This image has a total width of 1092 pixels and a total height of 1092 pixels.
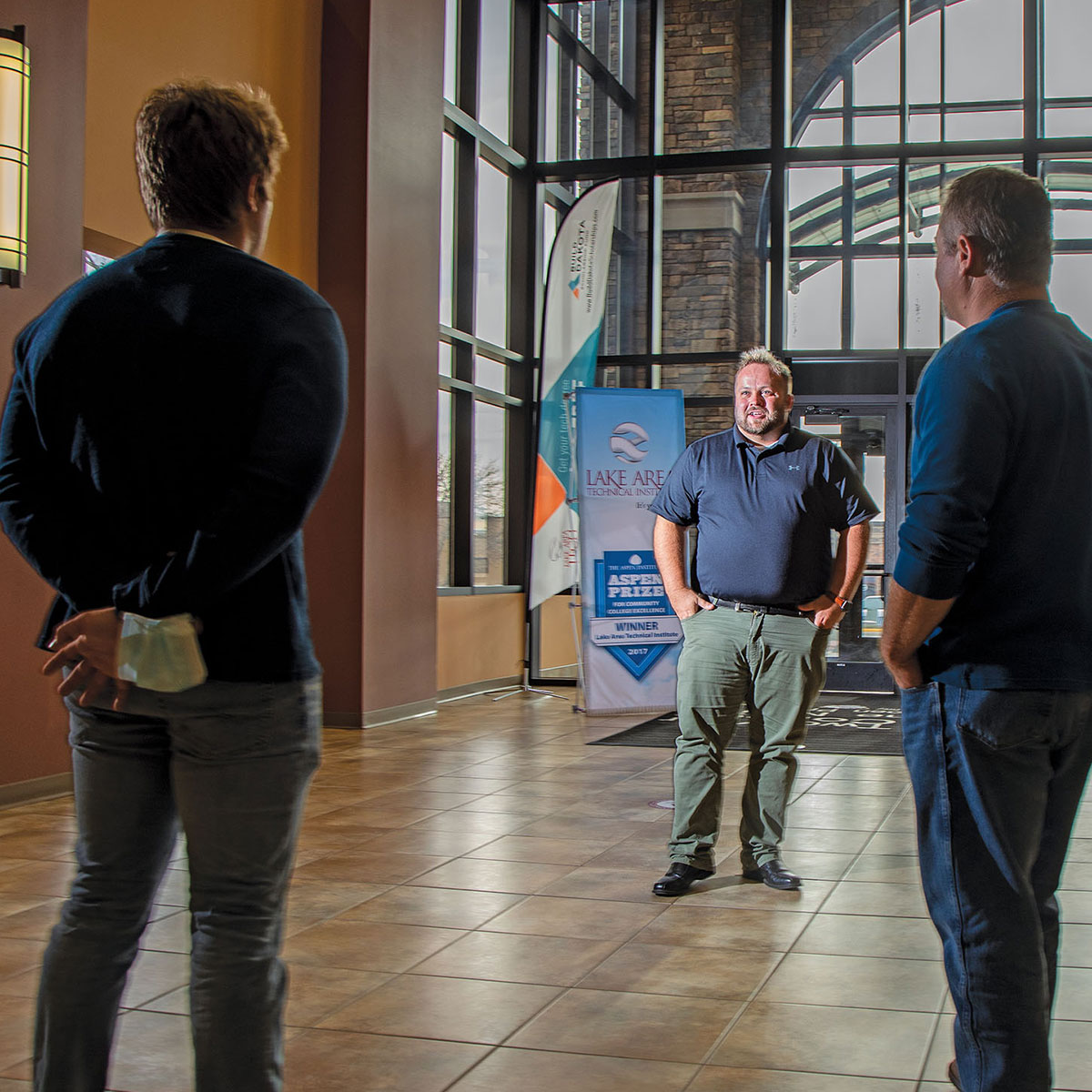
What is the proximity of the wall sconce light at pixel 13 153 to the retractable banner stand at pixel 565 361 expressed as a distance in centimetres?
459

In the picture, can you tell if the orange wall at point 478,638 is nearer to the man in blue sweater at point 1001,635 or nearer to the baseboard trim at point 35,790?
the baseboard trim at point 35,790

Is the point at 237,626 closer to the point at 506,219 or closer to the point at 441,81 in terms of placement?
the point at 441,81

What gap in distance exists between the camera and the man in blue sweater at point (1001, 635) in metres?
1.75

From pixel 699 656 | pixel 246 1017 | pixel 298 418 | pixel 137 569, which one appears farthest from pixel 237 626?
pixel 699 656

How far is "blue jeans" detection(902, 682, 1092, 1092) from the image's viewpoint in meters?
1.76

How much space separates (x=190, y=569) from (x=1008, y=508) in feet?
3.43

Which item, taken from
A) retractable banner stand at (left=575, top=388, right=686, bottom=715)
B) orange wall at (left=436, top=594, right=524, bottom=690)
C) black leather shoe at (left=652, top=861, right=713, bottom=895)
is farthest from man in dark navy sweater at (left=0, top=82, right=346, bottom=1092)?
orange wall at (left=436, top=594, right=524, bottom=690)

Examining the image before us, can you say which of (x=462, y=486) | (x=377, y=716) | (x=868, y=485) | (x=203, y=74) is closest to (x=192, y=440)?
(x=203, y=74)

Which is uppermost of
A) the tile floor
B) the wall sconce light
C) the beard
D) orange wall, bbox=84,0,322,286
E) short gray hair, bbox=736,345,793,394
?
orange wall, bbox=84,0,322,286

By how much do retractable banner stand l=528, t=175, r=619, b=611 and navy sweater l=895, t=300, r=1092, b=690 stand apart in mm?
7145

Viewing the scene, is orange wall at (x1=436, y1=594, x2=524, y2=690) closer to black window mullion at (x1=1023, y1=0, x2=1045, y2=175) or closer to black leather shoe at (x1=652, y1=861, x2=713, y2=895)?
black leather shoe at (x1=652, y1=861, x2=713, y2=895)

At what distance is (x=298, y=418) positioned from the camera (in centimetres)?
149

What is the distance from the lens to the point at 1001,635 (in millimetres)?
1779

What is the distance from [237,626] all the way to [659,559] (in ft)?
8.36
